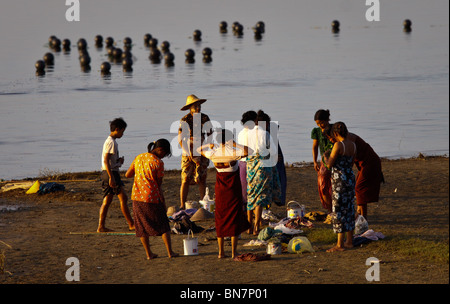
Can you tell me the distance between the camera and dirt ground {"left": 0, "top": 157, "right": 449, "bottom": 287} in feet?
29.0

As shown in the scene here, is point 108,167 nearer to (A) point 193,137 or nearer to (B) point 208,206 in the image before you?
(A) point 193,137

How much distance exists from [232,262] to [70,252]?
2.20m

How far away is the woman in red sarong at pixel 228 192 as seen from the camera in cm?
955

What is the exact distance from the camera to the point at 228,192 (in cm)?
956

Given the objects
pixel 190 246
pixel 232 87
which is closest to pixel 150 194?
pixel 190 246

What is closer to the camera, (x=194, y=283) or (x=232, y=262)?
(x=194, y=283)

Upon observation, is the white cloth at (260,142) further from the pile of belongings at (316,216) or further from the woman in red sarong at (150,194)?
the woman in red sarong at (150,194)

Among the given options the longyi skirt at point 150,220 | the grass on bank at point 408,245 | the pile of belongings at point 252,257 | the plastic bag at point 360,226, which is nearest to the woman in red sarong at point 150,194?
the longyi skirt at point 150,220

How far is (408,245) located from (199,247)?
2.62 meters

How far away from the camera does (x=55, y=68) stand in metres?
38.3

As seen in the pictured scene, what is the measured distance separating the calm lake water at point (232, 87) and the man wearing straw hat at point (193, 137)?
568 cm

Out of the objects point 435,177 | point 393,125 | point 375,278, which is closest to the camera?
point 375,278

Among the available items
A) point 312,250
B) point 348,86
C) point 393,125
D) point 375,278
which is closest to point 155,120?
point 393,125

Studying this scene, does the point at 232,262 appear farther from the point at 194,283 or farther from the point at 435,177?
the point at 435,177
